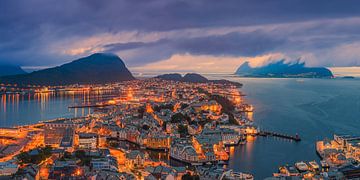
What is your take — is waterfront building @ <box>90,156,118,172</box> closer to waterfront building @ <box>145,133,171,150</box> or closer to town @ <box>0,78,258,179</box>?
town @ <box>0,78,258,179</box>

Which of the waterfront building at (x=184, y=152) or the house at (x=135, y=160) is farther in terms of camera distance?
the waterfront building at (x=184, y=152)

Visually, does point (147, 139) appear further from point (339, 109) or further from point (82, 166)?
point (339, 109)

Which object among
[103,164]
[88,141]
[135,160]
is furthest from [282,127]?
[103,164]

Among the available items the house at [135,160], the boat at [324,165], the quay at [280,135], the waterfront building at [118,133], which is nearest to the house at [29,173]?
the house at [135,160]

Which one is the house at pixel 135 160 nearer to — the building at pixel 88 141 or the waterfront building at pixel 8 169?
the building at pixel 88 141

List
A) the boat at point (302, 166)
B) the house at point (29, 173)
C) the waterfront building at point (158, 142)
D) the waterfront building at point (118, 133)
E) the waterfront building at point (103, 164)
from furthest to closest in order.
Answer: the waterfront building at point (118, 133), the waterfront building at point (158, 142), the boat at point (302, 166), the waterfront building at point (103, 164), the house at point (29, 173)

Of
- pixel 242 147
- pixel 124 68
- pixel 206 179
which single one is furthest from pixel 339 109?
pixel 124 68

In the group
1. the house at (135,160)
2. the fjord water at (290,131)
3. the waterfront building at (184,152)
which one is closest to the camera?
the house at (135,160)

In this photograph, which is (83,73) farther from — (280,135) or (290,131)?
(280,135)

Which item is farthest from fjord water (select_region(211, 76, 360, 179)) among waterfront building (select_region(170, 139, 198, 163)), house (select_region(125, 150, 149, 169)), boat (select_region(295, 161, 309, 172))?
house (select_region(125, 150, 149, 169))
